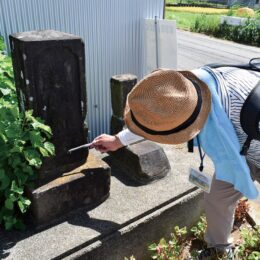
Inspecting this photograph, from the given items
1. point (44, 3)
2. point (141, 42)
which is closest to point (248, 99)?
point (44, 3)

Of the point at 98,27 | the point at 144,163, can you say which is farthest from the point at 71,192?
the point at 98,27

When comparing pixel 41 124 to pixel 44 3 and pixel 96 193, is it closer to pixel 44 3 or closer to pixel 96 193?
pixel 96 193

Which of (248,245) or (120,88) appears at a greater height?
(120,88)

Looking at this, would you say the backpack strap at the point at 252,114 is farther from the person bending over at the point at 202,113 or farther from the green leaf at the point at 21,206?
the green leaf at the point at 21,206

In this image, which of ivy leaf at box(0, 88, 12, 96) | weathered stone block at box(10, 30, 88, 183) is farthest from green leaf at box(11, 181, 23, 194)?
ivy leaf at box(0, 88, 12, 96)

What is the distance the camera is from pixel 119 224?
2.29 metres

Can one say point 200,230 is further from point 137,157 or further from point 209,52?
point 209,52

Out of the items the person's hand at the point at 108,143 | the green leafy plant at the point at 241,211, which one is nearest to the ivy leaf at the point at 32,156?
the person's hand at the point at 108,143

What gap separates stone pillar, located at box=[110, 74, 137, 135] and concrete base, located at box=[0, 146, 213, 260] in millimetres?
481

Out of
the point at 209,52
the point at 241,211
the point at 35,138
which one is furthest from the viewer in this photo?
the point at 209,52

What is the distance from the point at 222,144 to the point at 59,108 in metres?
1.14

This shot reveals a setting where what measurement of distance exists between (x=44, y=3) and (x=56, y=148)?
1.50 m

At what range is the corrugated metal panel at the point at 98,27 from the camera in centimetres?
295

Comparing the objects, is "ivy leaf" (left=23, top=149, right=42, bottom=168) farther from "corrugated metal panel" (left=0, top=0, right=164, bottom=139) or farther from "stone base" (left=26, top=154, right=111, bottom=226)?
"corrugated metal panel" (left=0, top=0, right=164, bottom=139)
